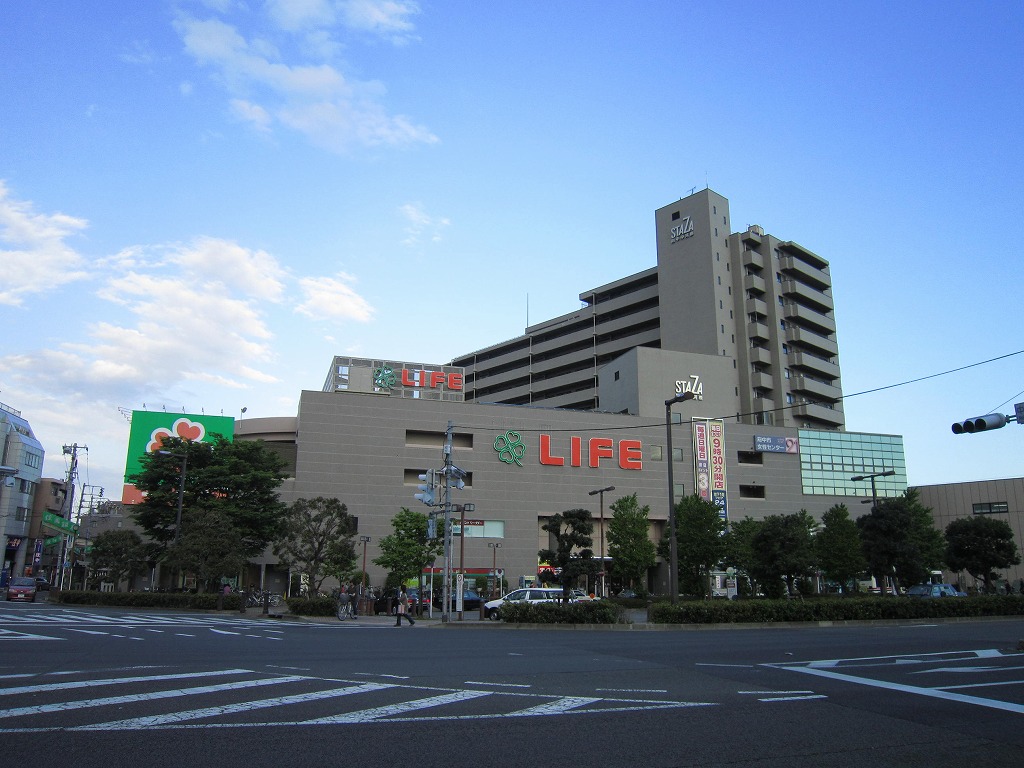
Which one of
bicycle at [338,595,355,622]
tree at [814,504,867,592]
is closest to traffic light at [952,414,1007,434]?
bicycle at [338,595,355,622]

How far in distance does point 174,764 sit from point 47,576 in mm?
96290

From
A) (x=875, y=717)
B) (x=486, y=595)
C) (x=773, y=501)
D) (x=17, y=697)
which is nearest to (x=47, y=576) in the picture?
(x=486, y=595)

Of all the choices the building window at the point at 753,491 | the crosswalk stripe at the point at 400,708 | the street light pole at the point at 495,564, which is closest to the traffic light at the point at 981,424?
the crosswalk stripe at the point at 400,708

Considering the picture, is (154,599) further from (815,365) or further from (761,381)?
(815,365)

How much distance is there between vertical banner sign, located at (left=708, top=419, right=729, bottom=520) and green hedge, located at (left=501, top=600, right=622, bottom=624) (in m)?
45.0

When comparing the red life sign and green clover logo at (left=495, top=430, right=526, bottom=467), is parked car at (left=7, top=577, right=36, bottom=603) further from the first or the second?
green clover logo at (left=495, top=430, right=526, bottom=467)

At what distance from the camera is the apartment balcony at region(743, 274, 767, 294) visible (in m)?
81.8

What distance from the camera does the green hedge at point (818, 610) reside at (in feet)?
86.1

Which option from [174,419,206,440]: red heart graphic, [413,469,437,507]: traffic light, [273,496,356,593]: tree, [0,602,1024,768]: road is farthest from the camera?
[174,419,206,440]: red heart graphic

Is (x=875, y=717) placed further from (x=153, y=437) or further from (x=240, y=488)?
(x=153, y=437)

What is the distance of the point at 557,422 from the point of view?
6769 centimetres

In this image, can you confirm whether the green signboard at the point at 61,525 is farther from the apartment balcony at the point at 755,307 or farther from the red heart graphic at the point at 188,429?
the apartment balcony at the point at 755,307

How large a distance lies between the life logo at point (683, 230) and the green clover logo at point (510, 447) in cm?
3277

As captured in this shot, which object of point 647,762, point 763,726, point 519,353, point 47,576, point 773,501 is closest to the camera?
point 647,762
